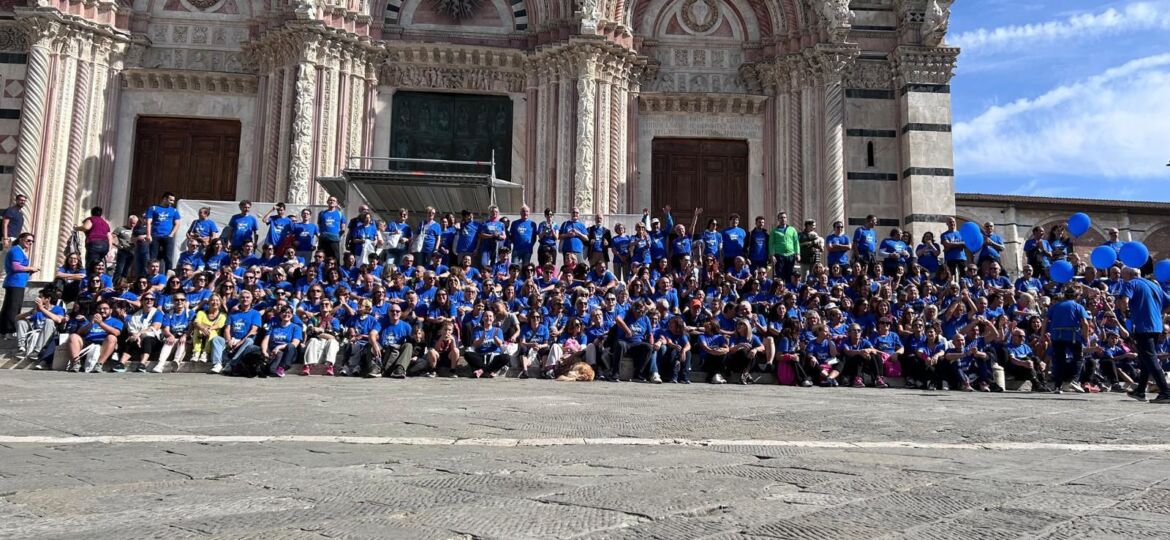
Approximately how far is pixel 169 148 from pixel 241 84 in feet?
6.96

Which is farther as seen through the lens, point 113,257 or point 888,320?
point 113,257

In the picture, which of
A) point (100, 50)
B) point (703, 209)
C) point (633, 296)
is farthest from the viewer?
point (703, 209)

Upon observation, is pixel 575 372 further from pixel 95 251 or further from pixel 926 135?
pixel 926 135

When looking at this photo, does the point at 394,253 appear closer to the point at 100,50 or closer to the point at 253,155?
the point at 253,155

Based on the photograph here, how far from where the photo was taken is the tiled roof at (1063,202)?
29.5 m

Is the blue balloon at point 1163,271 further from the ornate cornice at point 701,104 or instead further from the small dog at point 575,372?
the small dog at point 575,372

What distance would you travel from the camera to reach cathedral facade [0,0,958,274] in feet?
55.7

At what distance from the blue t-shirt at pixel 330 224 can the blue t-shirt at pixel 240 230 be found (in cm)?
113

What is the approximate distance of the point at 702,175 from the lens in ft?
62.7

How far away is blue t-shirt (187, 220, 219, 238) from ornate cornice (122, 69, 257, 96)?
5.52 m

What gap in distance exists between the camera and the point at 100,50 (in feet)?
56.7

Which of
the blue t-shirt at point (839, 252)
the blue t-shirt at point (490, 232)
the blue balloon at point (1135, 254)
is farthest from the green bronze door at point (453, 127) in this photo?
the blue balloon at point (1135, 254)

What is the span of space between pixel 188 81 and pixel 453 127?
219 inches

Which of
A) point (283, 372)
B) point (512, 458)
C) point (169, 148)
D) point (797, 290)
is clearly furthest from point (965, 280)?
point (169, 148)
